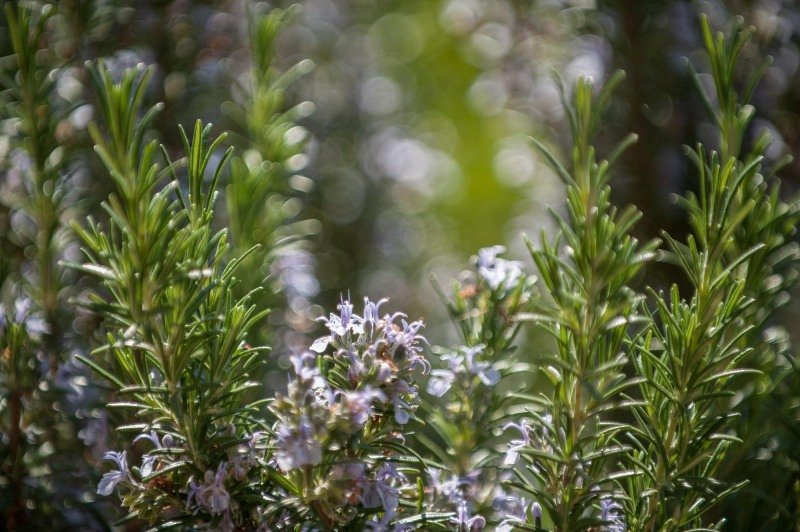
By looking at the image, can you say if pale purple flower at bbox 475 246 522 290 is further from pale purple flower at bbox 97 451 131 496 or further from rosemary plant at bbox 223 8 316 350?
pale purple flower at bbox 97 451 131 496

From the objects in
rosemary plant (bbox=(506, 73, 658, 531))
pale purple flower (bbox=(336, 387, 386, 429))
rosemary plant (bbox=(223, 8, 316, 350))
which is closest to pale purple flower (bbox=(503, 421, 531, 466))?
rosemary plant (bbox=(506, 73, 658, 531))

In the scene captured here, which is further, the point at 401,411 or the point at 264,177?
the point at 264,177

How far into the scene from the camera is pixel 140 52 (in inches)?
37.2

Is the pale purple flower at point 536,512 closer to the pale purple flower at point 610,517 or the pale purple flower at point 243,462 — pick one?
the pale purple flower at point 610,517

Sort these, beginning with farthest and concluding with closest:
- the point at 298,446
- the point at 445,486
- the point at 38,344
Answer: the point at 38,344
the point at 445,486
the point at 298,446

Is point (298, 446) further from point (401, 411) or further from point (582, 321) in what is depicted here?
point (582, 321)

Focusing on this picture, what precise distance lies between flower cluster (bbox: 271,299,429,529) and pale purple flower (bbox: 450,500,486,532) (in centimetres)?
5

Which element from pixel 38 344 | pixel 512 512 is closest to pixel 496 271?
pixel 512 512

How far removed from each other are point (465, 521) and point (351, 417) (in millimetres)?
133

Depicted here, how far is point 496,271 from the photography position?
58 centimetres

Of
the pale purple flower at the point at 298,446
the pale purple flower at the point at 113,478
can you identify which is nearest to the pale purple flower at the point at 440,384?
the pale purple flower at the point at 298,446

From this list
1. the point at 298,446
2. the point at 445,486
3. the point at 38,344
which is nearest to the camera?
the point at 298,446

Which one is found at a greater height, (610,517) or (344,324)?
(344,324)

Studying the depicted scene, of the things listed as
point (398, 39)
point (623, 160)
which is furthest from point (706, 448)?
point (398, 39)
